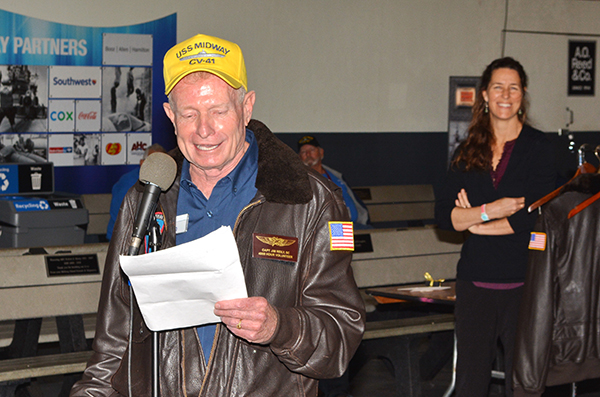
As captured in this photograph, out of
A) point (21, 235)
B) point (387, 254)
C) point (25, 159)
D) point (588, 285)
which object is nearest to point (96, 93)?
point (25, 159)

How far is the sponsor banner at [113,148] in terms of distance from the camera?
8.11m

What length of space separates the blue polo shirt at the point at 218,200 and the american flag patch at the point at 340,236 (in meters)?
0.26

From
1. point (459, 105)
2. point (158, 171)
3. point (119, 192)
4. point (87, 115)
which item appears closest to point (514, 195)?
point (158, 171)

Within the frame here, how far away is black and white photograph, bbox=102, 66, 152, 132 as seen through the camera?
8.05 m

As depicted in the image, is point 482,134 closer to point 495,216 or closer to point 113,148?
point 495,216

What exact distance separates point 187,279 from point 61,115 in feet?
22.1

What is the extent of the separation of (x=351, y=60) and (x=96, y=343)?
7.74 m

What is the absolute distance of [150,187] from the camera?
1.77 meters

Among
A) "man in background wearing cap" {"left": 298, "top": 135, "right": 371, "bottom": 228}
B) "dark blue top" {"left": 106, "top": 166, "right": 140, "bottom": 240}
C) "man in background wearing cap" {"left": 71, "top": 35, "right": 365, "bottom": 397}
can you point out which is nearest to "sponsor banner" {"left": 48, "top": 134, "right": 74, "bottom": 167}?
"dark blue top" {"left": 106, "top": 166, "right": 140, "bottom": 240}

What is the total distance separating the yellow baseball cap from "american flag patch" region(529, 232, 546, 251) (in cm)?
210

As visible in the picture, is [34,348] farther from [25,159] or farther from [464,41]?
[464,41]

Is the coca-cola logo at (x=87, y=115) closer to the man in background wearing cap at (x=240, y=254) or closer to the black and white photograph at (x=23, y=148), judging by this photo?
the black and white photograph at (x=23, y=148)

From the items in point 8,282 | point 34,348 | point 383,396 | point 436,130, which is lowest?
point 383,396

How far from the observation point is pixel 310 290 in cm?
192
